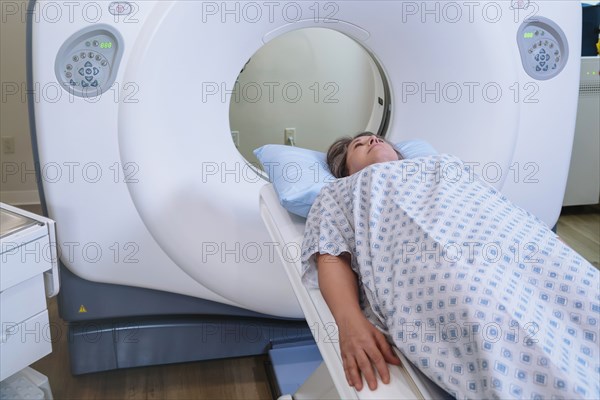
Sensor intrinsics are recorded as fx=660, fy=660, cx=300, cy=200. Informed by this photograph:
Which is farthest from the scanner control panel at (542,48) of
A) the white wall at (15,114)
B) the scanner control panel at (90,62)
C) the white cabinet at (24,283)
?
the white wall at (15,114)

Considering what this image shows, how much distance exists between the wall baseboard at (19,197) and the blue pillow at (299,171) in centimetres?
168

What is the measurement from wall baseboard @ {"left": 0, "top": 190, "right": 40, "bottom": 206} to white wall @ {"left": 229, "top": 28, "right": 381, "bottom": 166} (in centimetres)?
114

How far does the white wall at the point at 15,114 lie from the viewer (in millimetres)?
2615

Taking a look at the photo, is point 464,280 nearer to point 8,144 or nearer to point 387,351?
point 387,351

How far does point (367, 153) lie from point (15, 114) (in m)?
1.87

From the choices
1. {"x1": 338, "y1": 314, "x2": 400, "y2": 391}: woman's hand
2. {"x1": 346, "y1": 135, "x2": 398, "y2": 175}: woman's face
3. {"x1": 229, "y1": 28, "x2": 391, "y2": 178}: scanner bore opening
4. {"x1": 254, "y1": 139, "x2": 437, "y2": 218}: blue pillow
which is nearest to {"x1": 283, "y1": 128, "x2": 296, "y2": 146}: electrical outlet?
{"x1": 229, "y1": 28, "x2": 391, "y2": 178}: scanner bore opening

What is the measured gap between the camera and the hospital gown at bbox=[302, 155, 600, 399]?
78 cm

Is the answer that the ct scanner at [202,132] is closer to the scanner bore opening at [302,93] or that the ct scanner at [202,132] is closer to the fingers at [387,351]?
the fingers at [387,351]

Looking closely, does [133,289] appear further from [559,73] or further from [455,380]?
[559,73]

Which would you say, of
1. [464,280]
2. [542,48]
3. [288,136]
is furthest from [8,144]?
[464,280]

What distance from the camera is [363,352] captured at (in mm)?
902

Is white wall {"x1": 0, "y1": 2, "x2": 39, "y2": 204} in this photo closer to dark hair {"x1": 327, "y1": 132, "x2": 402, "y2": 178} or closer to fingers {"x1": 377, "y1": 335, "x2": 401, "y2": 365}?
dark hair {"x1": 327, "y1": 132, "x2": 402, "y2": 178}

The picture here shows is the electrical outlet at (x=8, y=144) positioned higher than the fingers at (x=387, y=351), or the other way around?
the electrical outlet at (x=8, y=144)

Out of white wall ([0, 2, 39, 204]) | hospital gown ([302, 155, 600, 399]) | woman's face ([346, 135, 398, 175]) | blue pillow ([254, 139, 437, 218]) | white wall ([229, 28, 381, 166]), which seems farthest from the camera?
white wall ([0, 2, 39, 204])
